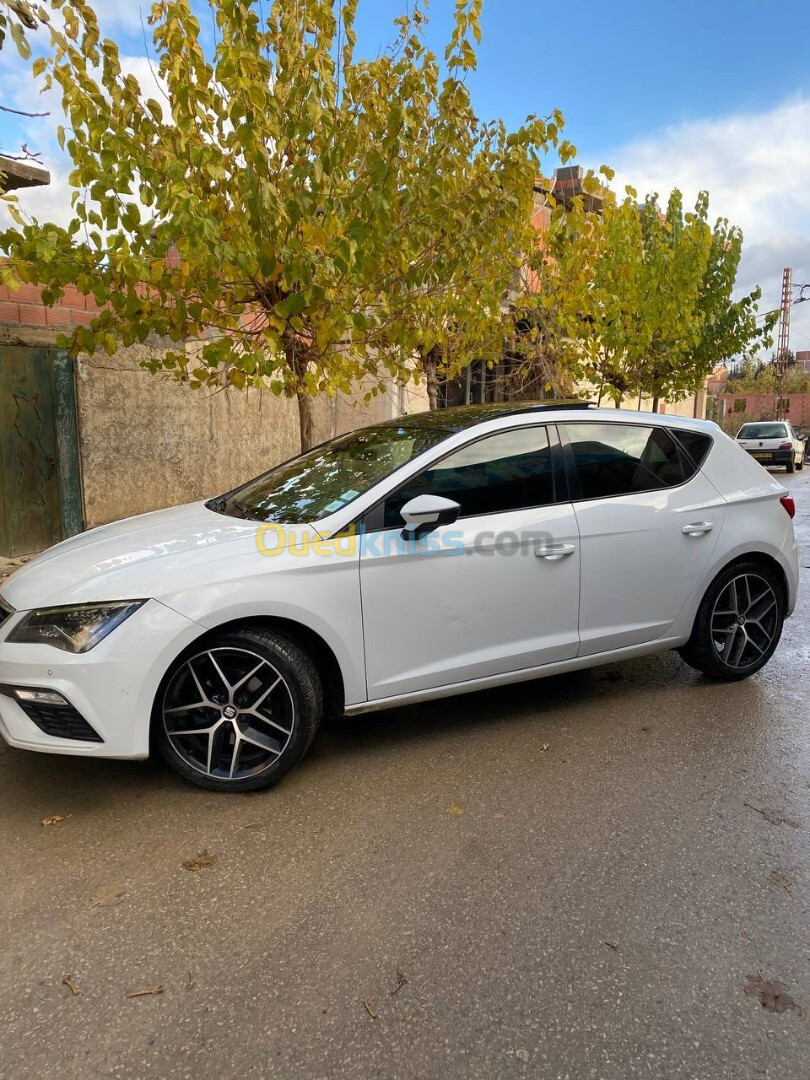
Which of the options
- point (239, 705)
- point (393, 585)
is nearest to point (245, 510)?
point (393, 585)

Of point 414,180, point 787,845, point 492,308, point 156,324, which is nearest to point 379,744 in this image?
point 787,845

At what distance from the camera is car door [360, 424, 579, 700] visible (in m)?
→ 3.41

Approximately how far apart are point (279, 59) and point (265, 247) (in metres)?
1.65

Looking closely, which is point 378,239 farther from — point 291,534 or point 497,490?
point 291,534

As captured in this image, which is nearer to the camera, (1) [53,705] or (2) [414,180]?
(1) [53,705]

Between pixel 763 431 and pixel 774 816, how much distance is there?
2394 centimetres

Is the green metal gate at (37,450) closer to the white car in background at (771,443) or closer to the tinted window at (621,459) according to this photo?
the tinted window at (621,459)

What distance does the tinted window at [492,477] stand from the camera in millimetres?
3592

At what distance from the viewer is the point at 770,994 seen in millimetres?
2121

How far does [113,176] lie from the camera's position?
4223 millimetres

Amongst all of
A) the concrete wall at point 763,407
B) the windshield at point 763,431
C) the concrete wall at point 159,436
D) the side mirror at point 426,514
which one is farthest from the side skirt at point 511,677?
the concrete wall at point 763,407

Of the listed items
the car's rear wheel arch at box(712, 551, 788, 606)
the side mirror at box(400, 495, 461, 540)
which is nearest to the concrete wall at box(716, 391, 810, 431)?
the car's rear wheel arch at box(712, 551, 788, 606)

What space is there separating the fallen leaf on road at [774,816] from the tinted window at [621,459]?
1.66m

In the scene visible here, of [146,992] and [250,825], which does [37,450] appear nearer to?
[250,825]
